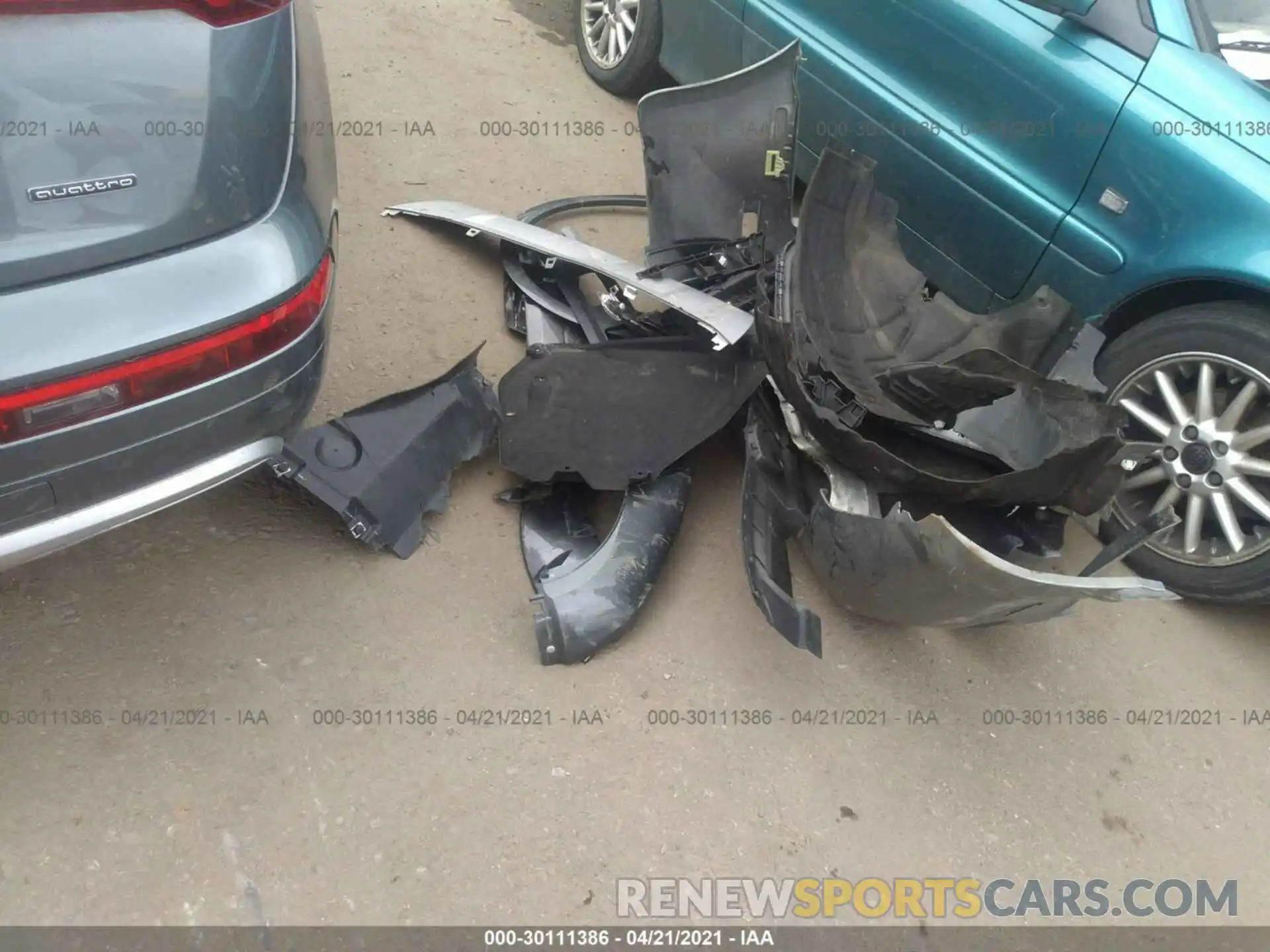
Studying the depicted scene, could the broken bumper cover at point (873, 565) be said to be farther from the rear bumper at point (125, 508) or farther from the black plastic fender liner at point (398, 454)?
the rear bumper at point (125, 508)

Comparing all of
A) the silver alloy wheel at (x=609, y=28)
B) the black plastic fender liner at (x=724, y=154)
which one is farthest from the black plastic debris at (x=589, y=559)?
the silver alloy wheel at (x=609, y=28)

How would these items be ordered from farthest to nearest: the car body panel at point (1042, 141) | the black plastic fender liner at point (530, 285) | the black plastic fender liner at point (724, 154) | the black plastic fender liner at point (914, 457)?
the black plastic fender liner at point (530, 285) < the black plastic fender liner at point (724, 154) < the car body panel at point (1042, 141) < the black plastic fender liner at point (914, 457)

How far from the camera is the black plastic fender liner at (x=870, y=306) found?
8.73 feet

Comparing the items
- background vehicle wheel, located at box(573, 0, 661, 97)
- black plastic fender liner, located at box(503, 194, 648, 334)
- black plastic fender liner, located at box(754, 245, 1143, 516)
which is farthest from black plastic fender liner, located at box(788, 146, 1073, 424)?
background vehicle wheel, located at box(573, 0, 661, 97)

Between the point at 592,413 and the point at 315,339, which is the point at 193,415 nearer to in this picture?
the point at 315,339

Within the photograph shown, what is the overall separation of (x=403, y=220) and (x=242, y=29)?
6.73 ft

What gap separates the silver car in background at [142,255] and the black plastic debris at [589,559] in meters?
0.86

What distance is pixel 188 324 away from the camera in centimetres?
153

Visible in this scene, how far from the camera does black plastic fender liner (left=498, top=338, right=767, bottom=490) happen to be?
2.55m

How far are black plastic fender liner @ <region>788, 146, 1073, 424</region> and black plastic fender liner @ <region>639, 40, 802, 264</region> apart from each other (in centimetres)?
32

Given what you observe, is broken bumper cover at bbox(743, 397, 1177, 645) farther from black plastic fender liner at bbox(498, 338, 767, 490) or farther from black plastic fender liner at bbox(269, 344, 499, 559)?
black plastic fender liner at bbox(269, 344, 499, 559)

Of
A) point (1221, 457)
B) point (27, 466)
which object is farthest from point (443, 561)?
point (1221, 457)

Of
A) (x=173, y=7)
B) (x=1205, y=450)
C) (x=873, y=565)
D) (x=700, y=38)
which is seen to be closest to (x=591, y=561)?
(x=873, y=565)

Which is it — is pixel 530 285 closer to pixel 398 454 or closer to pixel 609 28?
pixel 398 454
